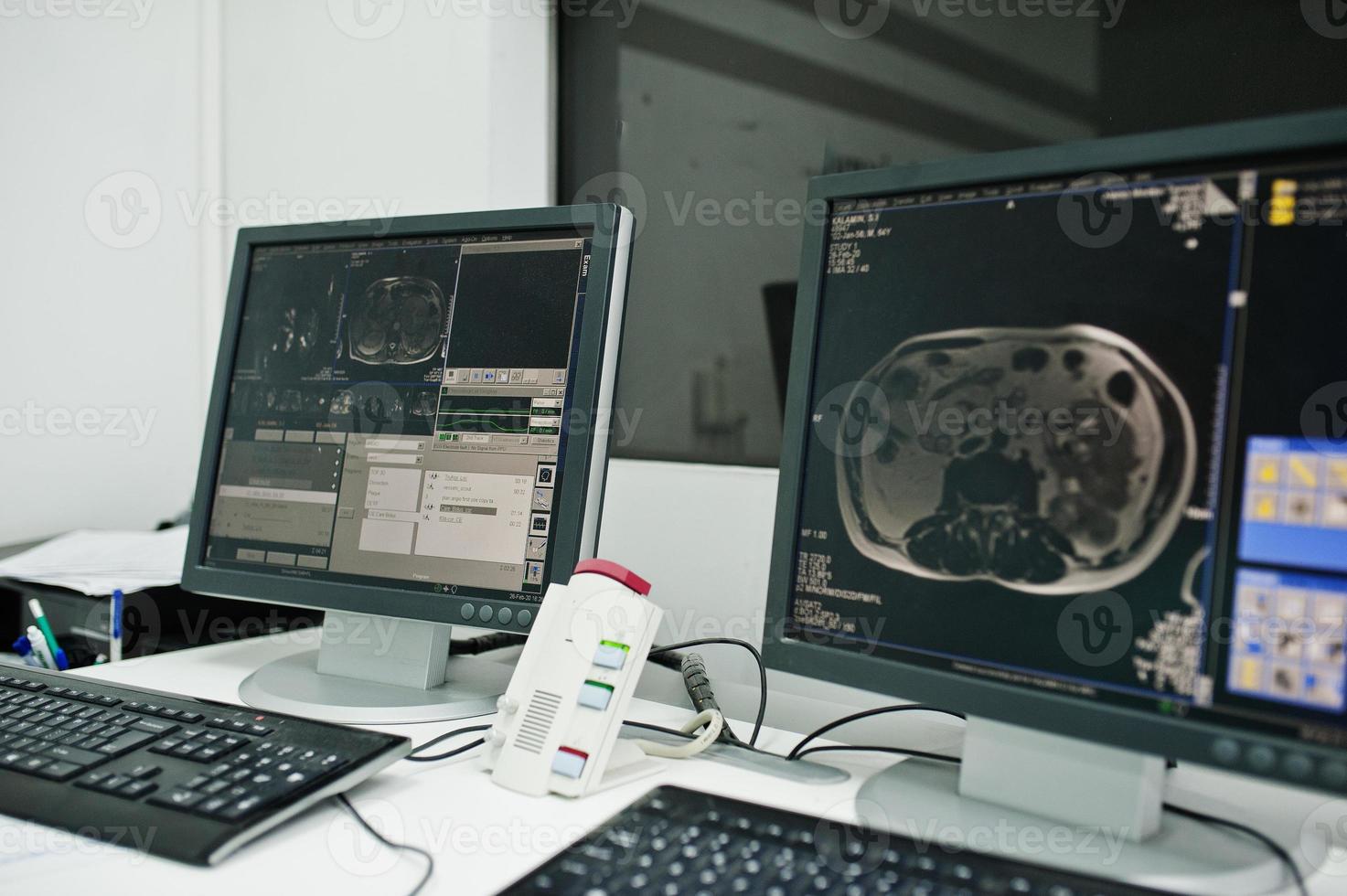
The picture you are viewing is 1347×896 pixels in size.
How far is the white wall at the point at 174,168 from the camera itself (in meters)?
1.32

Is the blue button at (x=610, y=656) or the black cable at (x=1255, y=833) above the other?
the blue button at (x=610, y=656)

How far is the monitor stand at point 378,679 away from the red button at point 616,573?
0.72ft

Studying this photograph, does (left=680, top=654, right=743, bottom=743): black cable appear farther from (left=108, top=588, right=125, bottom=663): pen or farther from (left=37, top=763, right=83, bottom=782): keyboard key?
(left=108, top=588, right=125, bottom=663): pen

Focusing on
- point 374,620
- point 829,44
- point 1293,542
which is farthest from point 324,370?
point 1293,542

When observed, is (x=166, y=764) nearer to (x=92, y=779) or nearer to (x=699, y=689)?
(x=92, y=779)

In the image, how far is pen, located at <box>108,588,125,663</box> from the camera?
1.03 metres

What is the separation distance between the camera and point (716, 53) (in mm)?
1266

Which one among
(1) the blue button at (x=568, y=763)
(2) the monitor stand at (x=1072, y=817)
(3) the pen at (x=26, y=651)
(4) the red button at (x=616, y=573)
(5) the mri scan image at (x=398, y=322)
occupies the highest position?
(5) the mri scan image at (x=398, y=322)

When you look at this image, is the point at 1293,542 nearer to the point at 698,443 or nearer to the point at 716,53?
the point at 698,443

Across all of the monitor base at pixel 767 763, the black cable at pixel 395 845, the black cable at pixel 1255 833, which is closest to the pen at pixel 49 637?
the black cable at pixel 395 845

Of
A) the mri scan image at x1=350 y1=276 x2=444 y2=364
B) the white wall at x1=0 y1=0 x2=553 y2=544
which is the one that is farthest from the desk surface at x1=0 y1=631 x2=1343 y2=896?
the white wall at x1=0 y1=0 x2=553 y2=544

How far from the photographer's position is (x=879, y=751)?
0.77 meters

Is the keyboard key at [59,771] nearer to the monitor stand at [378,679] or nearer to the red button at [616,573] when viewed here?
the monitor stand at [378,679]

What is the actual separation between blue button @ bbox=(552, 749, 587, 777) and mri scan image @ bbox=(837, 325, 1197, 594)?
26 centimetres
